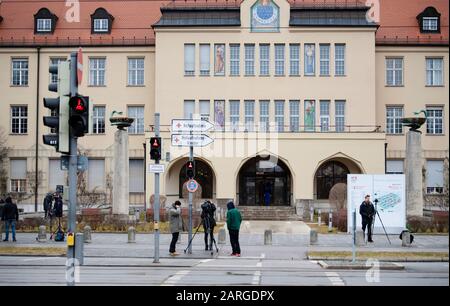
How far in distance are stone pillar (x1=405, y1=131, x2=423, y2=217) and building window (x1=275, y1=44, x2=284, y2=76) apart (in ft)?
54.4

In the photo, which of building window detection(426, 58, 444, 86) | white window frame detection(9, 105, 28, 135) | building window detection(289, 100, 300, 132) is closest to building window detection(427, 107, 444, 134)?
building window detection(426, 58, 444, 86)

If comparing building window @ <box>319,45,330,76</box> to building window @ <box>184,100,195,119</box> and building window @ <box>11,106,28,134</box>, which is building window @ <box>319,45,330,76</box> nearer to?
building window @ <box>184,100,195,119</box>

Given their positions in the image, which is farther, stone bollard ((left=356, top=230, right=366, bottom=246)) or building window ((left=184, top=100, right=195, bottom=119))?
building window ((left=184, top=100, right=195, bottom=119))

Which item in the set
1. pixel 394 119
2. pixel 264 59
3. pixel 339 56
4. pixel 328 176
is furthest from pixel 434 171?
pixel 264 59

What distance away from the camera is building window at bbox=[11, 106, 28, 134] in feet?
168

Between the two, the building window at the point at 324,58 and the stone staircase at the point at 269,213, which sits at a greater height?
the building window at the point at 324,58

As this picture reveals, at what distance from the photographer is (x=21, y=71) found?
50969 mm

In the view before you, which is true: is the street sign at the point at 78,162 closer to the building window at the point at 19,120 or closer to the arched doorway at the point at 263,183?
the arched doorway at the point at 263,183

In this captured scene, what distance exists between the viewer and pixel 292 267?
54.5ft

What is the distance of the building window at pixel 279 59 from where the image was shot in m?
48.2

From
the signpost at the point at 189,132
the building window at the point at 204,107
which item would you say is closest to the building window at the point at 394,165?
the building window at the point at 204,107

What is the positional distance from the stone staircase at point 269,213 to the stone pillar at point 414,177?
1249 cm

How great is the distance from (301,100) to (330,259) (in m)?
29.7
